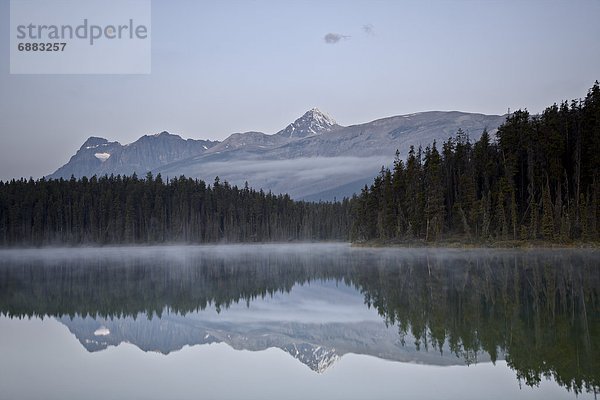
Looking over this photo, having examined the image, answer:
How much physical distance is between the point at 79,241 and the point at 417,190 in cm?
8537

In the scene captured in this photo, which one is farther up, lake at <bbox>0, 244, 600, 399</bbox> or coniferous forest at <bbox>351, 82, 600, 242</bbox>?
coniferous forest at <bbox>351, 82, 600, 242</bbox>

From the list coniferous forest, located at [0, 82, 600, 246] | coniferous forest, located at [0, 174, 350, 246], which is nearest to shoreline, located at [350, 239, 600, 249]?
coniferous forest, located at [0, 82, 600, 246]

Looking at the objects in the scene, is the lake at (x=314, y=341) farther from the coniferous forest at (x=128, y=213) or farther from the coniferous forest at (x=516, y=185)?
the coniferous forest at (x=128, y=213)

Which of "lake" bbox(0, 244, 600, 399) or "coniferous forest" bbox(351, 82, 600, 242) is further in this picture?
"coniferous forest" bbox(351, 82, 600, 242)

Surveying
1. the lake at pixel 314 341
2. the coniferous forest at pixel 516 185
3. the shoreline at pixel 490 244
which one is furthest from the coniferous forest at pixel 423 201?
the lake at pixel 314 341

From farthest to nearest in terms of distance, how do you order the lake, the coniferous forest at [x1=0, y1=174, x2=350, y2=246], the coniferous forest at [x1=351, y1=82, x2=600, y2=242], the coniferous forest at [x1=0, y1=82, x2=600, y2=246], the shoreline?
the coniferous forest at [x1=0, y1=174, x2=350, y2=246]
the coniferous forest at [x1=0, y1=82, x2=600, y2=246]
the coniferous forest at [x1=351, y1=82, x2=600, y2=242]
the shoreline
the lake

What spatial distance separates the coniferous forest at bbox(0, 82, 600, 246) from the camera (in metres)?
68.9

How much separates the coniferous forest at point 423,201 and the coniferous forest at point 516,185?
0.18 metres

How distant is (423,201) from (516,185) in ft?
43.1

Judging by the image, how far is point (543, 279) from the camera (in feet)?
94.5

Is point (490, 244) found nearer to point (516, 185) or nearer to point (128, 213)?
point (516, 185)

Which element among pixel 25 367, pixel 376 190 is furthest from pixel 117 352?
pixel 376 190

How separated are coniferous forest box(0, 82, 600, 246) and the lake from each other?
137 ft

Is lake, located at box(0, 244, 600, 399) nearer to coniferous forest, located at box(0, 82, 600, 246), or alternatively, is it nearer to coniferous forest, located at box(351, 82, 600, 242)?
coniferous forest, located at box(351, 82, 600, 242)
